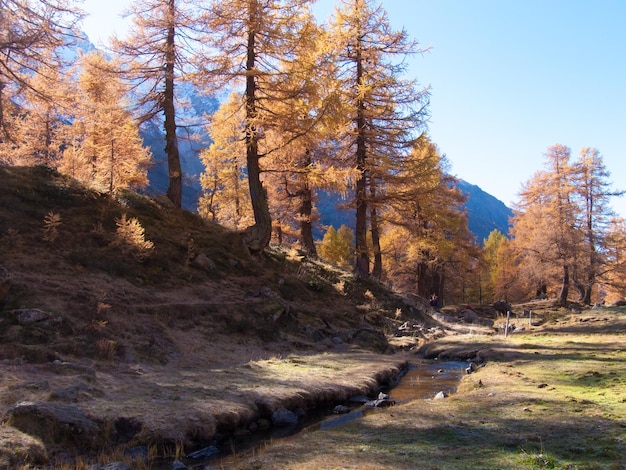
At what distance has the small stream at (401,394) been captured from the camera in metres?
5.12

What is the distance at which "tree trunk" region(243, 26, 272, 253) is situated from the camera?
15.0 metres

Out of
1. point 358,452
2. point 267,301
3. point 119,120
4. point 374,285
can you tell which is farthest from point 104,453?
point 374,285

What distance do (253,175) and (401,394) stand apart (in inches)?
376

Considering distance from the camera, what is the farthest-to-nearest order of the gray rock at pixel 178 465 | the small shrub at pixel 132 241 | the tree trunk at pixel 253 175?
the tree trunk at pixel 253 175 → the small shrub at pixel 132 241 → the gray rock at pixel 178 465

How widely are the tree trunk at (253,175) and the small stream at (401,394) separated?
22.8ft

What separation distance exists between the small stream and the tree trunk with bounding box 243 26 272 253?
→ 6.96m

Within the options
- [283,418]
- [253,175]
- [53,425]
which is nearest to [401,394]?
[283,418]

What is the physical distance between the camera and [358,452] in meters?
4.66

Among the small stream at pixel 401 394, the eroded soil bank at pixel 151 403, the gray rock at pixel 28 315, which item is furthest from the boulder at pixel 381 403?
the gray rock at pixel 28 315

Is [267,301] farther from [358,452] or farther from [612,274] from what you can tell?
[612,274]

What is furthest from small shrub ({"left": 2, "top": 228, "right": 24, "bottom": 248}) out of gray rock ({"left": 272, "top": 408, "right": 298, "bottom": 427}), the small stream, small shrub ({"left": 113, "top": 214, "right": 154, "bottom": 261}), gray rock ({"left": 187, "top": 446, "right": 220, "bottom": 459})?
the small stream

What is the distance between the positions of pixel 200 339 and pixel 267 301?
2966 millimetres

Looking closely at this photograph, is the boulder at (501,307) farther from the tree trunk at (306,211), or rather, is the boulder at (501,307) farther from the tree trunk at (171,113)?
the tree trunk at (171,113)

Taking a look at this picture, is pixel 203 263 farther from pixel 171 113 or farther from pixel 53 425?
pixel 53 425
